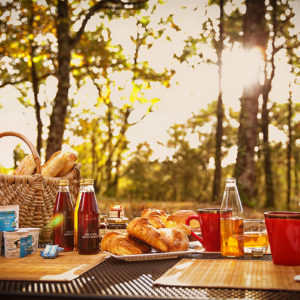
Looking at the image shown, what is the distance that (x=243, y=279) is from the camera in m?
1.21

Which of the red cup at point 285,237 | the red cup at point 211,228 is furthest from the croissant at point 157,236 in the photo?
the red cup at point 285,237

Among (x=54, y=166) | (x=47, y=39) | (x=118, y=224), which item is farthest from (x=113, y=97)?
(x=118, y=224)

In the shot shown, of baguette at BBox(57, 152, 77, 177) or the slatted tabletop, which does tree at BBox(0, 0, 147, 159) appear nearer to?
baguette at BBox(57, 152, 77, 177)

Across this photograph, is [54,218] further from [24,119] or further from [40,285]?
[24,119]

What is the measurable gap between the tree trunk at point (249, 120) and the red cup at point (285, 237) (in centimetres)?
631

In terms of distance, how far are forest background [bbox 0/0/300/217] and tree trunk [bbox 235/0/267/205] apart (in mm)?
18

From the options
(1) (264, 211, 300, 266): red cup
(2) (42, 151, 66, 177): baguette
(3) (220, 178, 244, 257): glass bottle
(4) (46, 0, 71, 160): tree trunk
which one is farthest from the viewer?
(4) (46, 0, 71, 160): tree trunk

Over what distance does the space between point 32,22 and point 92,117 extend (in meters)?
4.93

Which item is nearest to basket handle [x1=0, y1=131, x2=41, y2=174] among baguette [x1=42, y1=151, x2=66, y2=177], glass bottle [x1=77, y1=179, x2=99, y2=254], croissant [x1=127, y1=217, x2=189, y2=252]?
baguette [x1=42, y1=151, x2=66, y2=177]

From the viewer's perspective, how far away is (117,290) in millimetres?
1080

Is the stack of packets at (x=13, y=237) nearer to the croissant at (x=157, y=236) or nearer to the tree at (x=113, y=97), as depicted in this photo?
the croissant at (x=157, y=236)

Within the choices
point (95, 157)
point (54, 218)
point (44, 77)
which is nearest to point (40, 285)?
point (54, 218)

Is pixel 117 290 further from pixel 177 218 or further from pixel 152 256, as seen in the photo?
pixel 177 218

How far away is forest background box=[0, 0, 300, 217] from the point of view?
7699 millimetres
